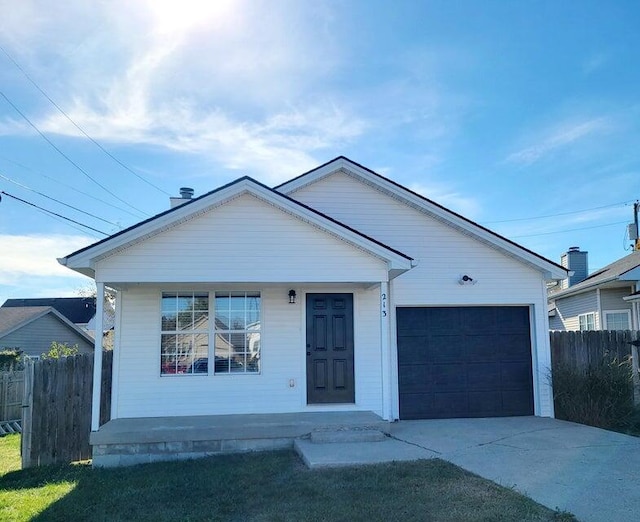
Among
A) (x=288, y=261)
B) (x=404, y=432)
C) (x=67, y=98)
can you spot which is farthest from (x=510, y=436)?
(x=67, y=98)

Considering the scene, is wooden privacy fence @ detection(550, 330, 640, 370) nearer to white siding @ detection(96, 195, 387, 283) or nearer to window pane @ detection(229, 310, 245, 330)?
white siding @ detection(96, 195, 387, 283)

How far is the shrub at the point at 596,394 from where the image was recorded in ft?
34.7

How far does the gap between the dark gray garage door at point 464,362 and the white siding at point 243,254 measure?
2.31 metres

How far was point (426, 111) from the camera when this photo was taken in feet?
39.2

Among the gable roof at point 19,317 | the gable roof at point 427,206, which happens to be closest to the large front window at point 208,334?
the gable roof at point 427,206

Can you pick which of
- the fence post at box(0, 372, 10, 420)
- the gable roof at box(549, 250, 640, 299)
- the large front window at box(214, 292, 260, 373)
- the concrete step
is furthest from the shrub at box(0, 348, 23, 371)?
the gable roof at box(549, 250, 640, 299)

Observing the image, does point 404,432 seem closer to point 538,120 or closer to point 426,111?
point 426,111

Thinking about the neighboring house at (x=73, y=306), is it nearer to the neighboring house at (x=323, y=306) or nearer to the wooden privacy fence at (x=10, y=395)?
the wooden privacy fence at (x=10, y=395)

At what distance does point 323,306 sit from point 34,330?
2021 cm

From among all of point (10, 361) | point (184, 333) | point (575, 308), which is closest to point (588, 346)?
point (575, 308)

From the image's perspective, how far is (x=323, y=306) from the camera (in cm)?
1084

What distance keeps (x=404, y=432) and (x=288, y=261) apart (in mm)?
3617

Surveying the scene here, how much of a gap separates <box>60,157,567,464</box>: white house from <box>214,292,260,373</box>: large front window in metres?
0.02

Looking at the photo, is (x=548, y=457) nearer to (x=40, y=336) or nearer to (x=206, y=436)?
(x=206, y=436)
